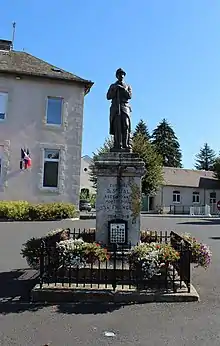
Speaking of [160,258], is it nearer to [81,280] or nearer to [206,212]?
[81,280]

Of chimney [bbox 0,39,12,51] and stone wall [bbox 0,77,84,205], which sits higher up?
chimney [bbox 0,39,12,51]

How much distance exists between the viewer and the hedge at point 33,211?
70.1ft

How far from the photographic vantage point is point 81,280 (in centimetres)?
712

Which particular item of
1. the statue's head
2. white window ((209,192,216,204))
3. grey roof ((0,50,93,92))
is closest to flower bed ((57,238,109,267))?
the statue's head

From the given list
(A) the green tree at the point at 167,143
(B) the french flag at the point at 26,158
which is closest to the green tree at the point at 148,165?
(B) the french flag at the point at 26,158

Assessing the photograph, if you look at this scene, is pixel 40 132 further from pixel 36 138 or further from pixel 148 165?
pixel 148 165

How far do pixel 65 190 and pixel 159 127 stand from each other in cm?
5203

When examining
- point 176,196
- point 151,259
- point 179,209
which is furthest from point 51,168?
point 176,196

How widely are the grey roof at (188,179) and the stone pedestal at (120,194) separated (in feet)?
142

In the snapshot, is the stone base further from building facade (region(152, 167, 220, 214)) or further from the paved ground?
building facade (region(152, 167, 220, 214))

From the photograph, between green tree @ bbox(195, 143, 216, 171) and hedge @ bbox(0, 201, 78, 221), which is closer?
hedge @ bbox(0, 201, 78, 221)

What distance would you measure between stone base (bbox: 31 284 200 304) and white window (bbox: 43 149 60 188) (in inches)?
719

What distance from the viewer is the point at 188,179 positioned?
54938 millimetres

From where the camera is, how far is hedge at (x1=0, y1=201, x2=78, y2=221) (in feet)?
70.1
